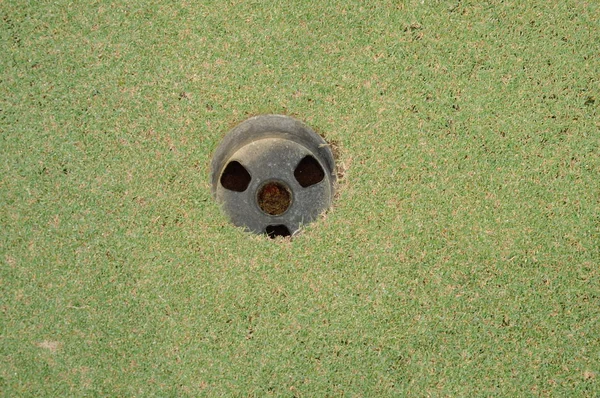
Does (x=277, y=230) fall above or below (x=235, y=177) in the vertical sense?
below

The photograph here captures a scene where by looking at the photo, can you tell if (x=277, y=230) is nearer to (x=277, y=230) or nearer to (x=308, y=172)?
(x=277, y=230)

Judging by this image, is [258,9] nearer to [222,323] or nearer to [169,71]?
[169,71]

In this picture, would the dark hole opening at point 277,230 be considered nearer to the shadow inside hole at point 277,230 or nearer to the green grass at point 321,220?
the shadow inside hole at point 277,230

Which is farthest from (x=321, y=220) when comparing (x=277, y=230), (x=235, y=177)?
(x=235, y=177)

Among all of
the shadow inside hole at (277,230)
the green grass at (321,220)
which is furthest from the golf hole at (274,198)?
the green grass at (321,220)

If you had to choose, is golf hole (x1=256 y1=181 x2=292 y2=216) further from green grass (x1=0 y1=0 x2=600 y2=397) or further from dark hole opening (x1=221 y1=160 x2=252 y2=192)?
green grass (x1=0 y1=0 x2=600 y2=397)

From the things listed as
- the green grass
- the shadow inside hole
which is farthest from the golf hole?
the green grass

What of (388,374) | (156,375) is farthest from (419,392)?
(156,375)
